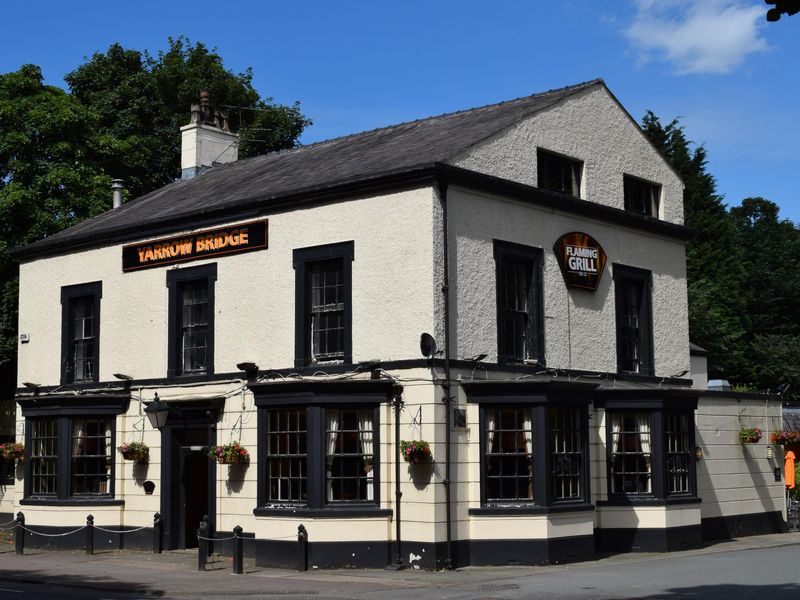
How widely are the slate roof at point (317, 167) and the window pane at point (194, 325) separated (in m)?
1.53

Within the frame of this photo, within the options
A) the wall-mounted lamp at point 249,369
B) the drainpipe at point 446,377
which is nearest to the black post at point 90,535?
the wall-mounted lamp at point 249,369

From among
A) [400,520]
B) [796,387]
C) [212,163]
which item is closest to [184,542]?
[400,520]

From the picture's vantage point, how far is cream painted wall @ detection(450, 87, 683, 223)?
865 inches

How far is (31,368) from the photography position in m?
27.4

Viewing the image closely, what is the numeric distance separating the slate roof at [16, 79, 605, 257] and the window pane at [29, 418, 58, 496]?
4.27 metres

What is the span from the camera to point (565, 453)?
840 inches

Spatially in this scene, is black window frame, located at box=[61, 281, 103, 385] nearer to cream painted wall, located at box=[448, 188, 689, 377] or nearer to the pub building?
the pub building

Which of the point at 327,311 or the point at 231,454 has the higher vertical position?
the point at 327,311

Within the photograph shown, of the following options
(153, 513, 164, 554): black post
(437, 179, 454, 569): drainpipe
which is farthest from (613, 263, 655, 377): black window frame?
(153, 513, 164, 554): black post

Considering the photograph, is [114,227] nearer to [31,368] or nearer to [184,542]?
[31,368]

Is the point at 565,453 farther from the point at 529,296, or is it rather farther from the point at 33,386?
the point at 33,386

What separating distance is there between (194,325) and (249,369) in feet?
7.86

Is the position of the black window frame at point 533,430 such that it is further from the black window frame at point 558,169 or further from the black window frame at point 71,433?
the black window frame at point 71,433

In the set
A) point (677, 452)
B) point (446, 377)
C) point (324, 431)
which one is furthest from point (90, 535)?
point (677, 452)
